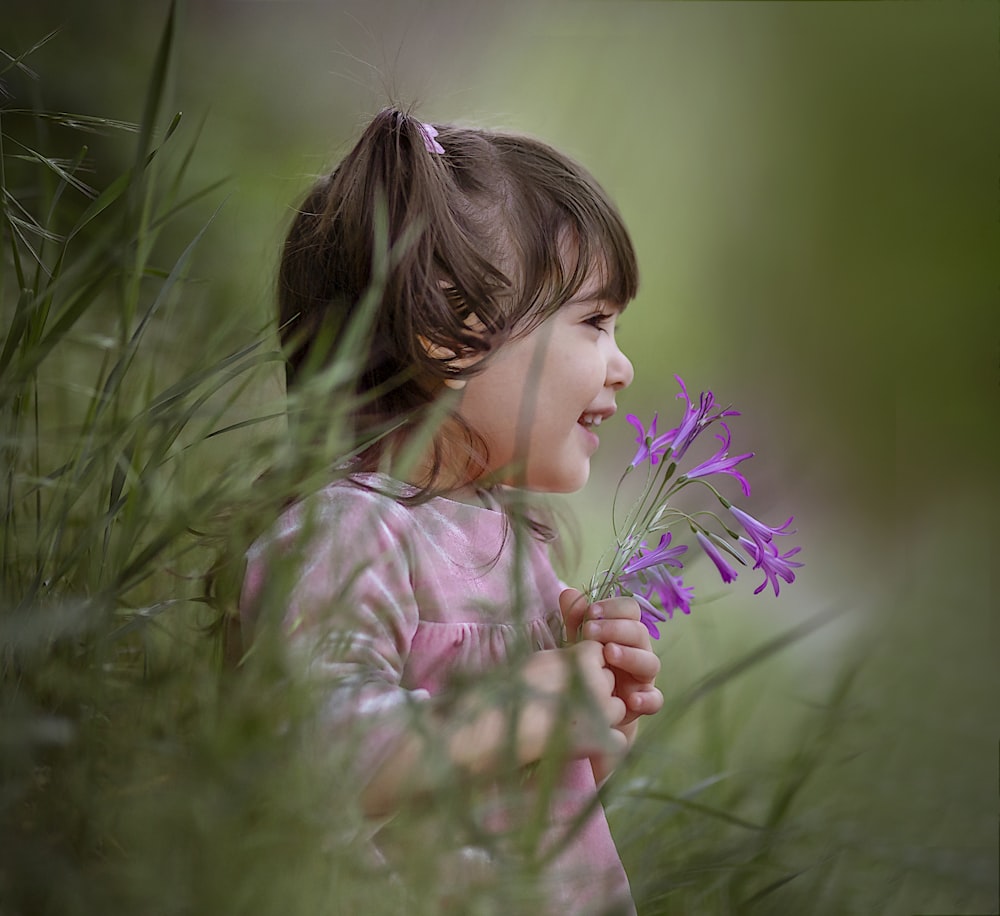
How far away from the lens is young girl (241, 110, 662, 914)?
2.26 ft

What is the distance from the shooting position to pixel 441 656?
800 mm

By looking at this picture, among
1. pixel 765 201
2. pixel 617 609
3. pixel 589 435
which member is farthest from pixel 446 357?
pixel 765 201

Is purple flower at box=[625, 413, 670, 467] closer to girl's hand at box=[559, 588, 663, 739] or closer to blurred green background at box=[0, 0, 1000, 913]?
girl's hand at box=[559, 588, 663, 739]

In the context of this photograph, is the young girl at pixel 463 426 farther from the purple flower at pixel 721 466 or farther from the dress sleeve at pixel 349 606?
the purple flower at pixel 721 466

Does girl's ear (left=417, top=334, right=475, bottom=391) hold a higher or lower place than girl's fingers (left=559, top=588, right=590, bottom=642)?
higher

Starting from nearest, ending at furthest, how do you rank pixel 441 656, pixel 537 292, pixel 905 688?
1. pixel 441 656
2. pixel 537 292
3. pixel 905 688

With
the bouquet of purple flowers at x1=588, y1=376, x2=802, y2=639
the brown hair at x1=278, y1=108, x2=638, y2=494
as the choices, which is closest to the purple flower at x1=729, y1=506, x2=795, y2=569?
the bouquet of purple flowers at x1=588, y1=376, x2=802, y2=639

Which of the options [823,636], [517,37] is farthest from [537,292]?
[517,37]

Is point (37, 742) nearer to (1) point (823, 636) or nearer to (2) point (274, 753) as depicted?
(2) point (274, 753)

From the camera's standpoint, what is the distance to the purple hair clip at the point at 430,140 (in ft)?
3.12

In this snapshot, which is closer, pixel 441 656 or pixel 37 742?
pixel 37 742

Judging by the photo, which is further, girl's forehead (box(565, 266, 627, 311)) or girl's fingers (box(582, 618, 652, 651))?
girl's forehead (box(565, 266, 627, 311))

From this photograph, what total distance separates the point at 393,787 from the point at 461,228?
18.7 inches

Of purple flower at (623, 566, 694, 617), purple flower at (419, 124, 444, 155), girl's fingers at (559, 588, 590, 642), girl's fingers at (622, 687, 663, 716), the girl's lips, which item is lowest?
girl's fingers at (622, 687, 663, 716)
